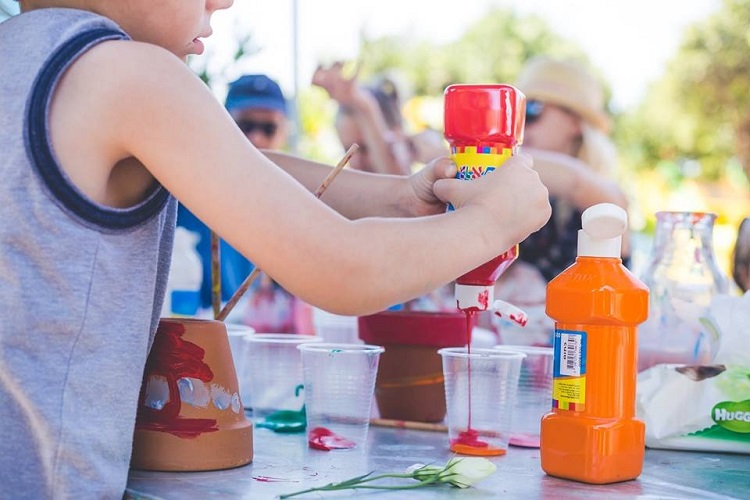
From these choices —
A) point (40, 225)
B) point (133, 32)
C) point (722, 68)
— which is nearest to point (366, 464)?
point (40, 225)

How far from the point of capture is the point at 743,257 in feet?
9.12

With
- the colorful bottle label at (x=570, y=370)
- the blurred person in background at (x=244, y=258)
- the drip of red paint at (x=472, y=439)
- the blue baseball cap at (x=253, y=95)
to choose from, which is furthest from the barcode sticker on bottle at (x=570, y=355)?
the blue baseball cap at (x=253, y=95)

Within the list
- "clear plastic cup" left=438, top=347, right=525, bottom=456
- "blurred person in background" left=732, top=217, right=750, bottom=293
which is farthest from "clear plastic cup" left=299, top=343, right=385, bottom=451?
"blurred person in background" left=732, top=217, right=750, bottom=293

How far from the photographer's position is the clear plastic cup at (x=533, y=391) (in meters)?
1.56

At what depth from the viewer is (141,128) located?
3.44 feet

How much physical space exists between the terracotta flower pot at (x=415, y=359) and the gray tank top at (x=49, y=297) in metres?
0.69

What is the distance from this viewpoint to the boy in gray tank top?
3.44 ft

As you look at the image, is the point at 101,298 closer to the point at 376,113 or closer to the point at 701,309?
the point at 701,309

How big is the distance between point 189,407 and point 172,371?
2.2 inches

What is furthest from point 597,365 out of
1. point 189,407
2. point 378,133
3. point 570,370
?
point 378,133

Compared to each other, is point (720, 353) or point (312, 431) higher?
point (720, 353)

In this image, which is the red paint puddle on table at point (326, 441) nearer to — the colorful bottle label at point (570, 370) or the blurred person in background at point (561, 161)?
the colorful bottle label at point (570, 370)

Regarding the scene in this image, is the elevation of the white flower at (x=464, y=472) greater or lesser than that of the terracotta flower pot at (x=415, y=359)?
lesser

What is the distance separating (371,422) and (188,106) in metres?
0.81
